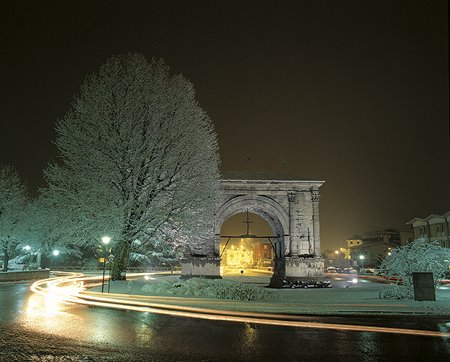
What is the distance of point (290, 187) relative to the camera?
113ft

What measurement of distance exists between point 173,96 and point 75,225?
9751mm

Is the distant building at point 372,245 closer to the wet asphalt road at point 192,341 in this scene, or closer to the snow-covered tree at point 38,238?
the snow-covered tree at point 38,238

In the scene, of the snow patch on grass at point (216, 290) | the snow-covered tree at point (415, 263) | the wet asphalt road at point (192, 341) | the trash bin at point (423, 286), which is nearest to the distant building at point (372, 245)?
the snow-covered tree at point (415, 263)

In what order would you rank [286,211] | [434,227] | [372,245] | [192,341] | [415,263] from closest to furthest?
[192,341], [415,263], [286,211], [434,227], [372,245]

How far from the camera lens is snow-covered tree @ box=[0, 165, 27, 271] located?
4169 cm

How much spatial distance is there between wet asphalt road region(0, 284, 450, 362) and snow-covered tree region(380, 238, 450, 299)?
5713 millimetres

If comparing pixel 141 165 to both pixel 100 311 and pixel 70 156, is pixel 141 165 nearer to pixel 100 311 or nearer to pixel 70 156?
pixel 70 156

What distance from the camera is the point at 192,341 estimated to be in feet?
29.3

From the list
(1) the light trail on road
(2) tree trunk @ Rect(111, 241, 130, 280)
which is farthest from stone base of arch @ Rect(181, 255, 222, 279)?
(1) the light trail on road

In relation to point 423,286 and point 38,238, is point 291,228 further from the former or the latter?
point 38,238

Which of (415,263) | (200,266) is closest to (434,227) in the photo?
(200,266)

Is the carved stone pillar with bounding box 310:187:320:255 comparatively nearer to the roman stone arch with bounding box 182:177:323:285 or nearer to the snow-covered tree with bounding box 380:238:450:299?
the roman stone arch with bounding box 182:177:323:285

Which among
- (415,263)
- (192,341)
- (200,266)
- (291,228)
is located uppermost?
(291,228)

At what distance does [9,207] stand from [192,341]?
41358mm
